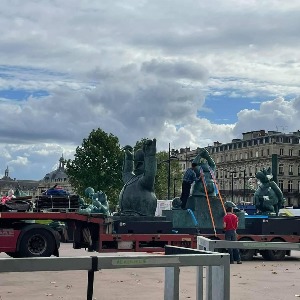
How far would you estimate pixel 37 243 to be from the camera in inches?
780

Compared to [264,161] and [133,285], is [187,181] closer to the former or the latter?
[133,285]

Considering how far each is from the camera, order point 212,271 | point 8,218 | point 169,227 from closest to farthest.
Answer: point 212,271
point 8,218
point 169,227

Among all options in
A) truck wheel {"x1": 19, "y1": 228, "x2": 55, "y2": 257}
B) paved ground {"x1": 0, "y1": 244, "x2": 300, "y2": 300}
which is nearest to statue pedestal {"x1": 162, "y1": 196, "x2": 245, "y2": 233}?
truck wheel {"x1": 19, "y1": 228, "x2": 55, "y2": 257}

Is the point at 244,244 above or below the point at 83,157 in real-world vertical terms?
below

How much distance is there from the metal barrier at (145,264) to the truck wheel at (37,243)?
13819 mm

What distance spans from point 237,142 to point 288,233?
128395 millimetres

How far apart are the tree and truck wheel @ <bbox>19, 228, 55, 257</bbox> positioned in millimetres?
66130

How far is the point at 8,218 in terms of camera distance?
19656 millimetres

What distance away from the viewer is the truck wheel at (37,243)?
19.6 m

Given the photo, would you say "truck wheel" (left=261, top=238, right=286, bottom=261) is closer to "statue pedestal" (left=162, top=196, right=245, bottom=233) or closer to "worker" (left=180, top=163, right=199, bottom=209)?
"statue pedestal" (left=162, top=196, right=245, bottom=233)

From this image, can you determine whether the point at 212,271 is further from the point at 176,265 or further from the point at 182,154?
the point at 182,154

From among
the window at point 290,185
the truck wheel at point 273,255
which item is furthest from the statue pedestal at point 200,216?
the window at point 290,185

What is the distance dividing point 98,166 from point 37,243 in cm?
6777

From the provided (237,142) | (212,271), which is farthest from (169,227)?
(237,142)
